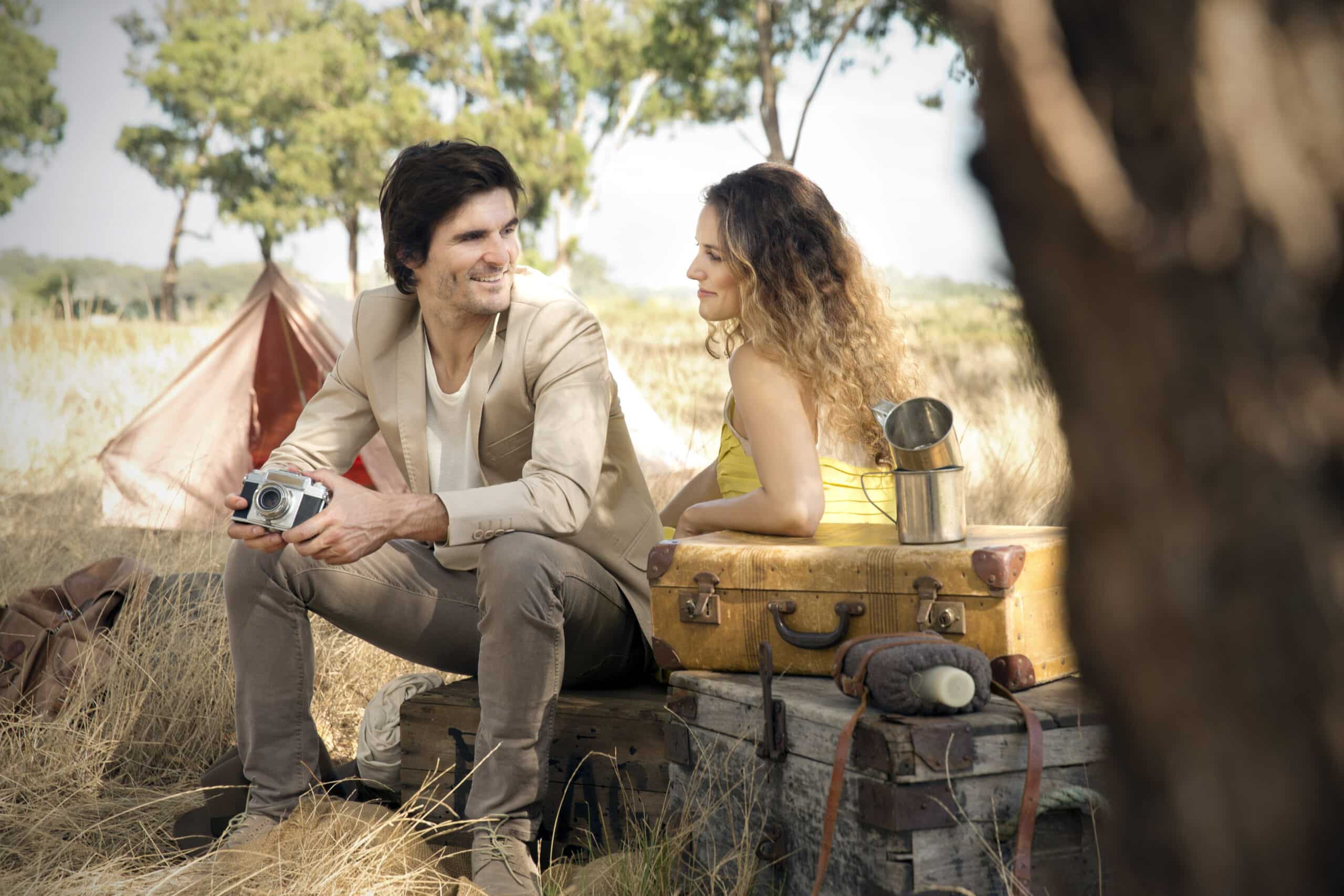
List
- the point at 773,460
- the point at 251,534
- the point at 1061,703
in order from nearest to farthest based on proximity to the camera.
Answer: the point at 1061,703
the point at 251,534
the point at 773,460

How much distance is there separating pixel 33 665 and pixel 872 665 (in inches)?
104

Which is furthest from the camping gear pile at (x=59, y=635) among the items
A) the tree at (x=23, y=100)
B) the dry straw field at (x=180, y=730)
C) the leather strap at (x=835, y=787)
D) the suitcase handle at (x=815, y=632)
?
the tree at (x=23, y=100)

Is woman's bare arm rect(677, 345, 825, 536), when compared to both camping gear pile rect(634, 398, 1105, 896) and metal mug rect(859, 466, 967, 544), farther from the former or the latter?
metal mug rect(859, 466, 967, 544)

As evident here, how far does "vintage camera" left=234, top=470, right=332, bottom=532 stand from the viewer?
2.51 meters

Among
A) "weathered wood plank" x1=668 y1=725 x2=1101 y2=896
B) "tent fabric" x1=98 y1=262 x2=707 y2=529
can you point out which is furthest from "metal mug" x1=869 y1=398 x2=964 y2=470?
"tent fabric" x1=98 y1=262 x2=707 y2=529

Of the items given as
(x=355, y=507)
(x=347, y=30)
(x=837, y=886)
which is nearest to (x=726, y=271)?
(x=355, y=507)

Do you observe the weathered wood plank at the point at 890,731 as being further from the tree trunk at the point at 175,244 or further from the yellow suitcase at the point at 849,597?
the tree trunk at the point at 175,244

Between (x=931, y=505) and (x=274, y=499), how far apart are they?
137cm

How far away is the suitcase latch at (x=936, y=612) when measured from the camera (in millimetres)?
2182

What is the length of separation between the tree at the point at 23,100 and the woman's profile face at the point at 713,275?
25.5 metres

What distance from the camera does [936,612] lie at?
221 cm

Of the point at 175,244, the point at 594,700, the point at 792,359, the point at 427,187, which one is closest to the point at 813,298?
the point at 792,359

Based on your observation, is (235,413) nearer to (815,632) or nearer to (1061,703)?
(815,632)

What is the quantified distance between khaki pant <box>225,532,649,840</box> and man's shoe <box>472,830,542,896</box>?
0.16 feet
